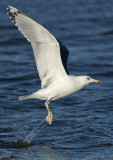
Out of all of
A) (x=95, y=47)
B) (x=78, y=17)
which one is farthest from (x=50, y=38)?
(x=78, y=17)

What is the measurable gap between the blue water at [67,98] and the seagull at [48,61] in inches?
29.4

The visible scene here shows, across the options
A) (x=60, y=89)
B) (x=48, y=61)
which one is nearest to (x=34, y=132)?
(x=60, y=89)

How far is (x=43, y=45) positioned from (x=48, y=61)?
348 mm

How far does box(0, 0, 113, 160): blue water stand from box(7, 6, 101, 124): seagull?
747mm

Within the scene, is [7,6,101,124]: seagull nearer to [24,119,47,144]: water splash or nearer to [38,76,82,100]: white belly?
[38,76,82,100]: white belly

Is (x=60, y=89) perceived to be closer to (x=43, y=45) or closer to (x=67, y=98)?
(x=43, y=45)

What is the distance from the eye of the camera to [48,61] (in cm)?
754

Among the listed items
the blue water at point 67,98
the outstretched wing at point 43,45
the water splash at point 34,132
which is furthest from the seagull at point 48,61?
the blue water at point 67,98

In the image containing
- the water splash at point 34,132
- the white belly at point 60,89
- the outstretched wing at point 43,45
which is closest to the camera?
the outstretched wing at point 43,45

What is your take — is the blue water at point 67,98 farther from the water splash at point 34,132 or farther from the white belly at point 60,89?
the white belly at point 60,89

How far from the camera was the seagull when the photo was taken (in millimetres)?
7184

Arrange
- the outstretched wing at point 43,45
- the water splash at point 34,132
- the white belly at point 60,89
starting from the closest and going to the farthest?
the outstretched wing at point 43,45
the white belly at point 60,89
the water splash at point 34,132

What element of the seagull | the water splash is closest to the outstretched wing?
the seagull

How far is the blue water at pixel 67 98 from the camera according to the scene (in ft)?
25.1
